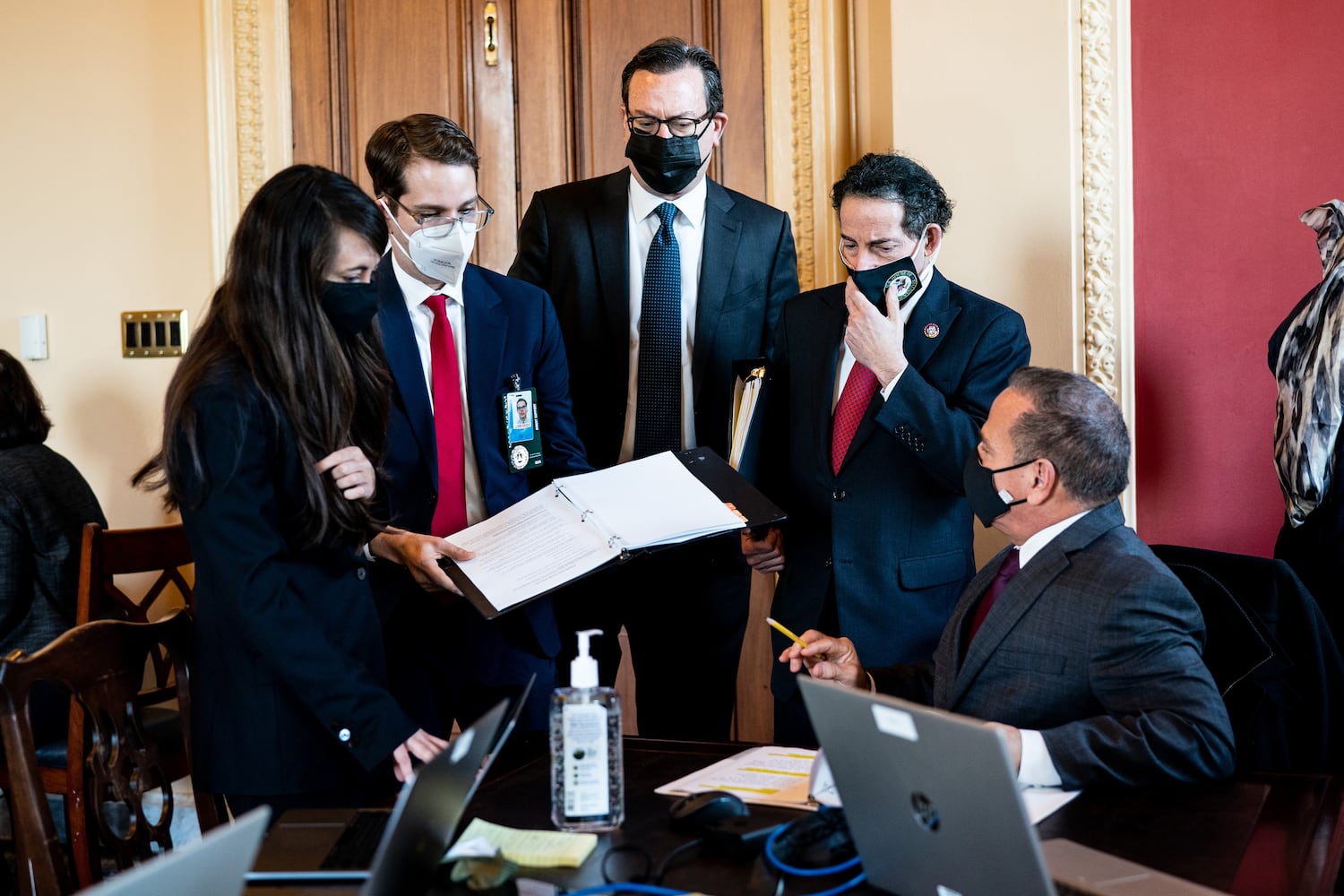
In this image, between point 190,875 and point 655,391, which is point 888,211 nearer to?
point 655,391

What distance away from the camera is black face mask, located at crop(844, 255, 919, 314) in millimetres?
2273

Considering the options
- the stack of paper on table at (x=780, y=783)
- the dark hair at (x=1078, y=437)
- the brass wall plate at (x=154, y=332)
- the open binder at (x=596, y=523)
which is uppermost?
A: the brass wall plate at (x=154, y=332)

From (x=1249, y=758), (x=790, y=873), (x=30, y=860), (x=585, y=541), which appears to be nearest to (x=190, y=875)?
(x=790, y=873)

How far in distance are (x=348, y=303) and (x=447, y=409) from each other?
493 mm

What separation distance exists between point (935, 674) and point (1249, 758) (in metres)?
0.48

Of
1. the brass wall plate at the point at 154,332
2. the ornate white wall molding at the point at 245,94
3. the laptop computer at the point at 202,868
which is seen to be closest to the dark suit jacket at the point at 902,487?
the laptop computer at the point at 202,868

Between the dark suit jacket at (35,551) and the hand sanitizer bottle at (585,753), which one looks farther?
the dark suit jacket at (35,551)

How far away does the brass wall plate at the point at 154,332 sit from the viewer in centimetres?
367

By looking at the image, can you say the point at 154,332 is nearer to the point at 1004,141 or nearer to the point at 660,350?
the point at 660,350

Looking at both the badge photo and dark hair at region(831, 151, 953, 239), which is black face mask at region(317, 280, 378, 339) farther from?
dark hair at region(831, 151, 953, 239)

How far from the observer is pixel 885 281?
227 cm

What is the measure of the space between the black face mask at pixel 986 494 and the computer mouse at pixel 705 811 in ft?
1.85

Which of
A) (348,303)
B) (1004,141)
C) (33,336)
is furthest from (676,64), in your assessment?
(33,336)

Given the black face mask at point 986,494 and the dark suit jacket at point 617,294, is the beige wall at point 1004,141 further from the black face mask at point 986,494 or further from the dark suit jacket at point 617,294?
the black face mask at point 986,494
